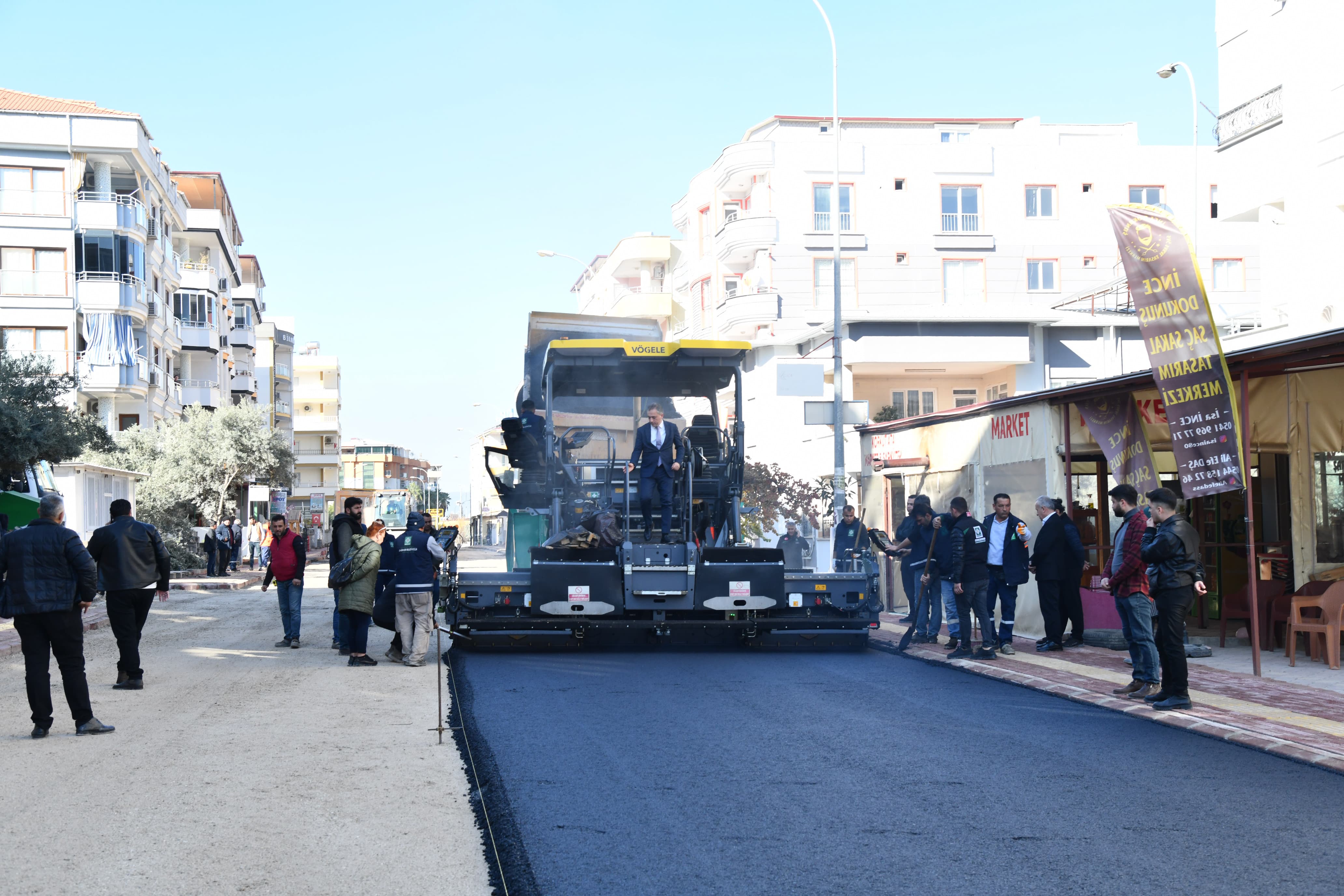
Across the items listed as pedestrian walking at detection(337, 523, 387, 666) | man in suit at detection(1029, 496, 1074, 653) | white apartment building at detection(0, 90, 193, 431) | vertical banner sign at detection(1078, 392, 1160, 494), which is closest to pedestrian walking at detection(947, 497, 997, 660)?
man in suit at detection(1029, 496, 1074, 653)

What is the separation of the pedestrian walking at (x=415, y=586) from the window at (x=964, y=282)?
3764 centimetres

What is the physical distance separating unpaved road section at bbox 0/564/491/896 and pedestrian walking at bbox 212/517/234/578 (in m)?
24.9

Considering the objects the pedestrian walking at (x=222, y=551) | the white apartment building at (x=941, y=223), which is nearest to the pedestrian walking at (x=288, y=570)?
the pedestrian walking at (x=222, y=551)

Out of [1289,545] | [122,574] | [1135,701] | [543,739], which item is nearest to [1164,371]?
[1135,701]

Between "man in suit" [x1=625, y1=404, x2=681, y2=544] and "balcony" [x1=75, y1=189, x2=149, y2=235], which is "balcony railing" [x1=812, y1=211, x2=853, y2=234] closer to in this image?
"balcony" [x1=75, y1=189, x2=149, y2=235]

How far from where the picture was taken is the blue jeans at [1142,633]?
1019 centimetres

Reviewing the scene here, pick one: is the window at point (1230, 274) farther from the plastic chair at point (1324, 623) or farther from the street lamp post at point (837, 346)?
the plastic chair at point (1324, 623)

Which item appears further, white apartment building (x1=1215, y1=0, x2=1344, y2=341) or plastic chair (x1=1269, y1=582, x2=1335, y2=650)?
white apartment building (x1=1215, y1=0, x2=1344, y2=341)

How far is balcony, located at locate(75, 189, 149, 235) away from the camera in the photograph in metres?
44.9

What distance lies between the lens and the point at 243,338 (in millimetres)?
75875

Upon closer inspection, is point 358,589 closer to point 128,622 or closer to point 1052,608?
point 128,622

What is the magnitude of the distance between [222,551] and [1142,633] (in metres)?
31.0

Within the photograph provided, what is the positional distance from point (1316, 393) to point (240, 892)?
1218 cm

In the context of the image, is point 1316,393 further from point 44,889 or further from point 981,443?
point 44,889
